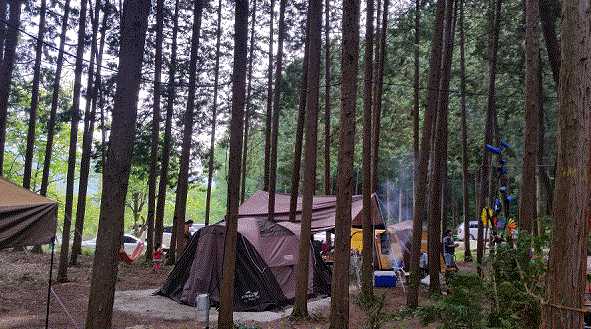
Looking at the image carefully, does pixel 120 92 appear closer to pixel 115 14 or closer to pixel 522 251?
pixel 522 251

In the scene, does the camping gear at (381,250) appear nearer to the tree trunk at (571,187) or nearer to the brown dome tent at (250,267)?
the brown dome tent at (250,267)

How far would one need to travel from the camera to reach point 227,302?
7891 mm

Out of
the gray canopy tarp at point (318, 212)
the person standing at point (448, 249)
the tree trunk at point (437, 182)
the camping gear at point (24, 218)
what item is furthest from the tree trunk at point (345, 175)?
the person standing at point (448, 249)

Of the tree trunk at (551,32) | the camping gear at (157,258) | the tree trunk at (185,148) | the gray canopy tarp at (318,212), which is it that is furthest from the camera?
A: the camping gear at (157,258)

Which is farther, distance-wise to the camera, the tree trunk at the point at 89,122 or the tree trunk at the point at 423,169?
the tree trunk at the point at 89,122

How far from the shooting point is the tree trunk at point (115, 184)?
20.2 feet

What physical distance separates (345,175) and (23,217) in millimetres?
4255

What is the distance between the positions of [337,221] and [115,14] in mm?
11738

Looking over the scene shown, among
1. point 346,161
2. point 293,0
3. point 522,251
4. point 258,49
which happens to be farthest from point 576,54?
point 258,49

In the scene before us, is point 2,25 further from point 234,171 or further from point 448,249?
point 448,249

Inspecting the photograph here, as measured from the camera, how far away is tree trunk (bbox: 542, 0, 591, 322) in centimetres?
374

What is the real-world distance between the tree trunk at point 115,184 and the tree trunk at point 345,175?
298 cm

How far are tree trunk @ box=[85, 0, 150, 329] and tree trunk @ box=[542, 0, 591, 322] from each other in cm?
473

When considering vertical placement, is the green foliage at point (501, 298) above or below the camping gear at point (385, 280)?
above
